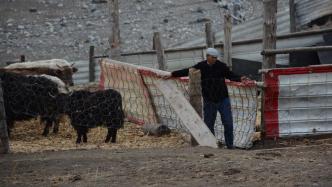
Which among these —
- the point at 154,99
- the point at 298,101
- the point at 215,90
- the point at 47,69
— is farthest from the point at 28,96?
the point at 298,101

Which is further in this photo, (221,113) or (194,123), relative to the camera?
(221,113)

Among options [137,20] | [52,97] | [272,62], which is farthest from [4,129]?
[137,20]

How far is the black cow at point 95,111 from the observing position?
44.1 feet

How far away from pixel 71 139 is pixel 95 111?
2.93 ft

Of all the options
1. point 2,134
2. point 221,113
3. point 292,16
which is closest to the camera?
point 2,134

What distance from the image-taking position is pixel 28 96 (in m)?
14.5

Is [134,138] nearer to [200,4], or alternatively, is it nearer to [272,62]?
[272,62]

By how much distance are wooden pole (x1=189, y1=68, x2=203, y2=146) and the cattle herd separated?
2281mm

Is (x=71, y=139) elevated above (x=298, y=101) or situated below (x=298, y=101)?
below

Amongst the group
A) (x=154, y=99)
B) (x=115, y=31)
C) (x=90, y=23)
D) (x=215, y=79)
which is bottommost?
(x=154, y=99)

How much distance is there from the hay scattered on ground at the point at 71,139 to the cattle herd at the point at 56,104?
9.9 inches

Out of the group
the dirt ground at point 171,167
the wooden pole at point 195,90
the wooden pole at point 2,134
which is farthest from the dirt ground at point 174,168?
the wooden pole at point 195,90

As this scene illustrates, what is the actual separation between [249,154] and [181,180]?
194 centimetres

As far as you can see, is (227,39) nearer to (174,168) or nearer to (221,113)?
(221,113)
